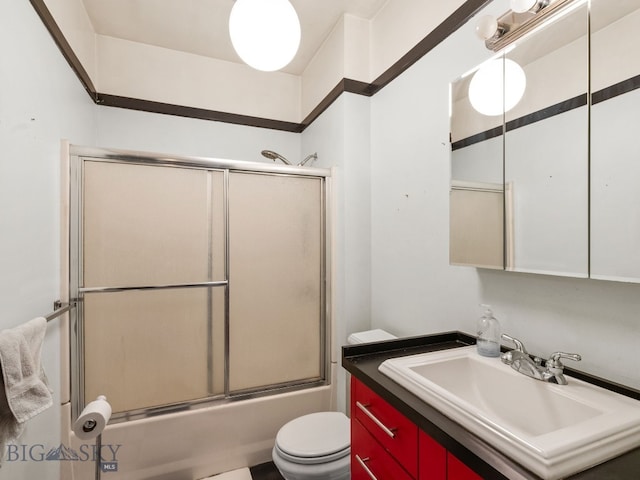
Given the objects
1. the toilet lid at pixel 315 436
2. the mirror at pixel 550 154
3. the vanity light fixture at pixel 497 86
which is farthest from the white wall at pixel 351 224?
the mirror at pixel 550 154

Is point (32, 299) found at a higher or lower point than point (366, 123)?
lower

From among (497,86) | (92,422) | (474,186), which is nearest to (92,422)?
(92,422)

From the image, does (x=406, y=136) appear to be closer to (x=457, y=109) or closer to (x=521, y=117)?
(x=457, y=109)

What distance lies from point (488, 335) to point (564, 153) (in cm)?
66

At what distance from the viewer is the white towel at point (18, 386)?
87cm

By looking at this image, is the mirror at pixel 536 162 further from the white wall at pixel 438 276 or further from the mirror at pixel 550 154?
the white wall at pixel 438 276

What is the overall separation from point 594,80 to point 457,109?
0.49 meters

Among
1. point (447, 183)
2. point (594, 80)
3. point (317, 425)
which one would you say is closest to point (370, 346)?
point (317, 425)

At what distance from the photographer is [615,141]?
32.7 inches

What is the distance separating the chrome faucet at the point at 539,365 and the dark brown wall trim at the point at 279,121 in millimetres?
1328

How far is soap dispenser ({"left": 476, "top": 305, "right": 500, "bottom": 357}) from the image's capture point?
111 cm

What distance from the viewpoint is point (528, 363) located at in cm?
95

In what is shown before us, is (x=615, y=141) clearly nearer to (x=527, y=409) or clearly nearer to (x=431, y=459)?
(x=527, y=409)

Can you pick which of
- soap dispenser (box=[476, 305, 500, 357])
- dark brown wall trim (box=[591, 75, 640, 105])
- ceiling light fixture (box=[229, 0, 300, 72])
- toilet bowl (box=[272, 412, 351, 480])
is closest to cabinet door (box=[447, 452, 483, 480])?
soap dispenser (box=[476, 305, 500, 357])
